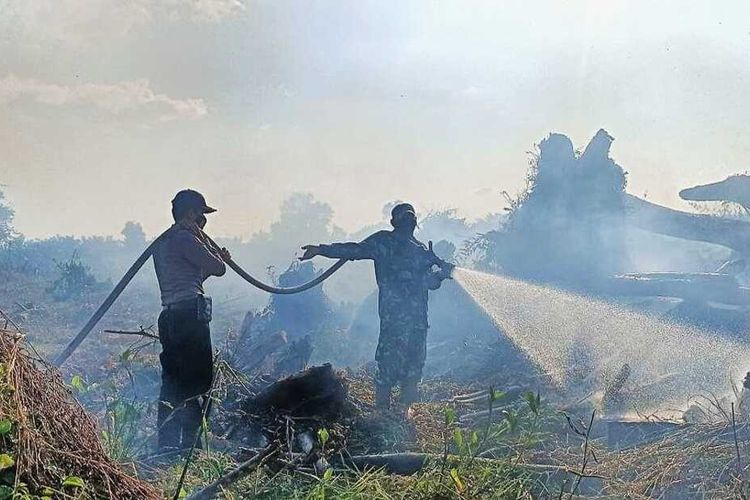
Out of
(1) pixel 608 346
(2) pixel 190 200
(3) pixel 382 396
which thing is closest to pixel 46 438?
(2) pixel 190 200

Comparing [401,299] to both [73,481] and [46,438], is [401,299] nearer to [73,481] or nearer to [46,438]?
[46,438]

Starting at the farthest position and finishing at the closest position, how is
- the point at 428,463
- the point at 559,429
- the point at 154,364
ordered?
the point at 154,364 < the point at 559,429 < the point at 428,463

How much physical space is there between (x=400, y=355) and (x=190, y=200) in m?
2.67

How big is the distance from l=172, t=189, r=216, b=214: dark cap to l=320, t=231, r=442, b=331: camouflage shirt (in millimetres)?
1734

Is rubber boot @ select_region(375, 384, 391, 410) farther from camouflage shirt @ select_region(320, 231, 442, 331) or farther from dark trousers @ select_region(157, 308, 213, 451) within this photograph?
dark trousers @ select_region(157, 308, 213, 451)

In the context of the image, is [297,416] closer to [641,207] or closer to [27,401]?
[27,401]

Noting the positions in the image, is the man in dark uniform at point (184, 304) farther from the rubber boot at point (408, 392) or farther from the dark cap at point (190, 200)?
the rubber boot at point (408, 392)

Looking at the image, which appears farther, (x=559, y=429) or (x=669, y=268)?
(x=669, y=268)

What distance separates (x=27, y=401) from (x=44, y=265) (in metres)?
25.0

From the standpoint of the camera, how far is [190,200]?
564 centimetres

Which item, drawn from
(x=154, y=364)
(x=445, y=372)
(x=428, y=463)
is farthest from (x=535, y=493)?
(x=445, y=372)

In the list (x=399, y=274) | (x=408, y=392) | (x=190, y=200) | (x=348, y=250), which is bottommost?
(x=408, y=392)

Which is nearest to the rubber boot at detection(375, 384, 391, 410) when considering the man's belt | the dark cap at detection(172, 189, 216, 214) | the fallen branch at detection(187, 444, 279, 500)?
the man's belt

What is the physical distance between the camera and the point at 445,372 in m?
12.3
